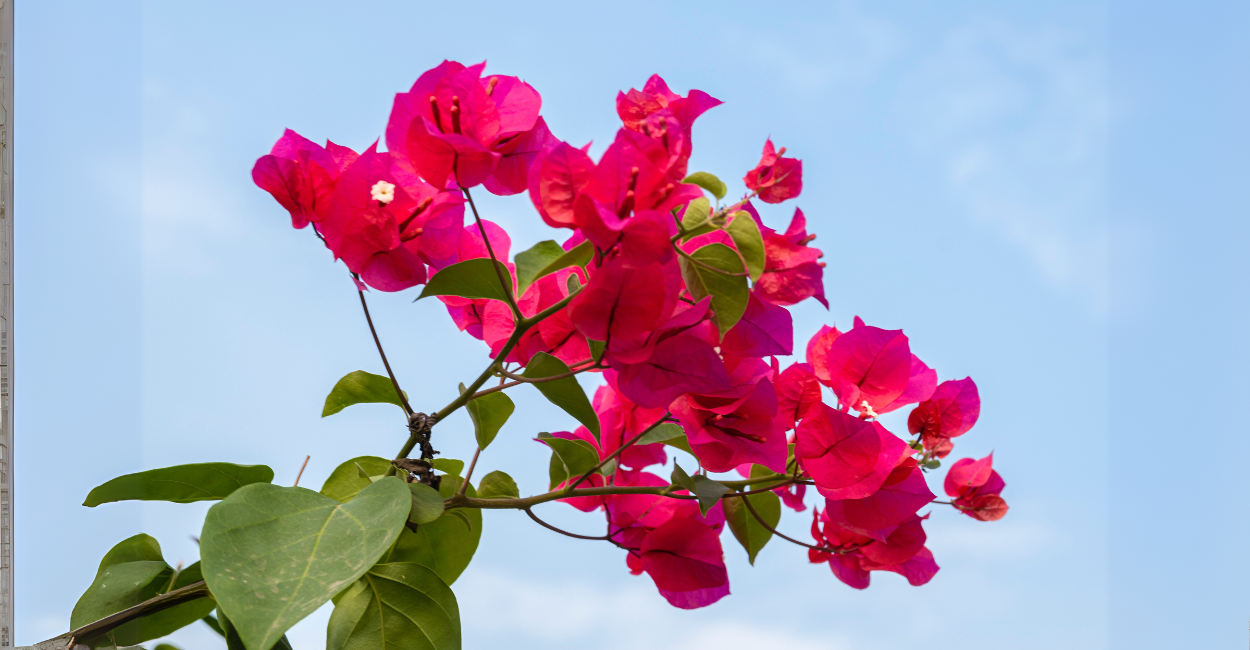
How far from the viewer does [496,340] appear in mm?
602

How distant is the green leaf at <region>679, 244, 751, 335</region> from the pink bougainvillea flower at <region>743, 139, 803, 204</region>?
0.33 feet

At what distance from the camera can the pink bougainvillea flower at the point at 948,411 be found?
60 centimetres

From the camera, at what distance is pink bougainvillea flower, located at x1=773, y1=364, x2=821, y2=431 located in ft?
1.85

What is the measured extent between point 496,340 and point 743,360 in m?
0.19

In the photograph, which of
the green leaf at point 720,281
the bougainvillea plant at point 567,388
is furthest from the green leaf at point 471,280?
the green leaf at point 720,281

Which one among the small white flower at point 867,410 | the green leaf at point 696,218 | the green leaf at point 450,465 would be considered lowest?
the green leaf at point 450,465

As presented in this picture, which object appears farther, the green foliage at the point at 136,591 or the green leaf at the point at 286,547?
the green foliage at the point at 136,591

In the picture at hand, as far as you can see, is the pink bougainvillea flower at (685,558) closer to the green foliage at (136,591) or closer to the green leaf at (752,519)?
the green leaf at (752,519)

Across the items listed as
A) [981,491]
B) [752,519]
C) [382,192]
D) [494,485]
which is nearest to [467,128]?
[382,192]

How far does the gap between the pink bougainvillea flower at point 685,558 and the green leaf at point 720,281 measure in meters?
0.21

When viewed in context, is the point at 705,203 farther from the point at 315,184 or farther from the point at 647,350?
the point at 315,184

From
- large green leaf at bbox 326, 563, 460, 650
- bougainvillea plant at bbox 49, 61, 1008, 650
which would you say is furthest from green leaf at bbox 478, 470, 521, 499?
large green leaf at bbox 326, 563, 460, 650

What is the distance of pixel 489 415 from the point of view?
2.07 ft

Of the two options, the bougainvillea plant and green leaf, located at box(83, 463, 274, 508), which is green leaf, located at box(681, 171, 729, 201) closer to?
the bougainvillea plant
